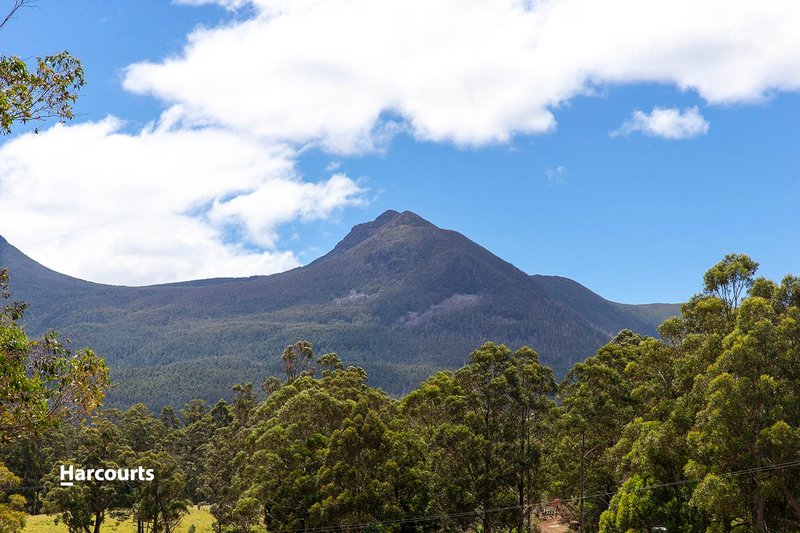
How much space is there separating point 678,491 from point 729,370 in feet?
21.8

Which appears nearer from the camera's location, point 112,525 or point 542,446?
point 542,446

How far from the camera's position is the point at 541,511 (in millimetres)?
51906

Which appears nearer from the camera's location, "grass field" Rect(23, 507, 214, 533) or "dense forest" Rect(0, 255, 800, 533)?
"dense forest" Rect(0, 255, 800, 533)

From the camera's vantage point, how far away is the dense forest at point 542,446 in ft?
81.0

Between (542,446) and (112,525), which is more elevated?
(542,446)

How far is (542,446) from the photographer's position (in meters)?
42.7

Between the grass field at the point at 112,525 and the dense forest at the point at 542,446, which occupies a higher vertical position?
the dense forest at the point at 542,446

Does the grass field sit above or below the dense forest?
below

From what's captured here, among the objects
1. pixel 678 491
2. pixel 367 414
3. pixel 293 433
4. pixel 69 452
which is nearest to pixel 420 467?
pixel 367 414

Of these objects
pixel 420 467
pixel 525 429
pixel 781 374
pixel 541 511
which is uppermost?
pixel 781 374

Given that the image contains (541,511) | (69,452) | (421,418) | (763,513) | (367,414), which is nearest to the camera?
(763,513)

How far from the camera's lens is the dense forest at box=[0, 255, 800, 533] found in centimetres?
2470

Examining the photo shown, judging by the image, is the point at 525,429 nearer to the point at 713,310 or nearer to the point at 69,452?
the point at 713,310

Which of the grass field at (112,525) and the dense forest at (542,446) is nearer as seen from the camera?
the dense forest at (542,446)
